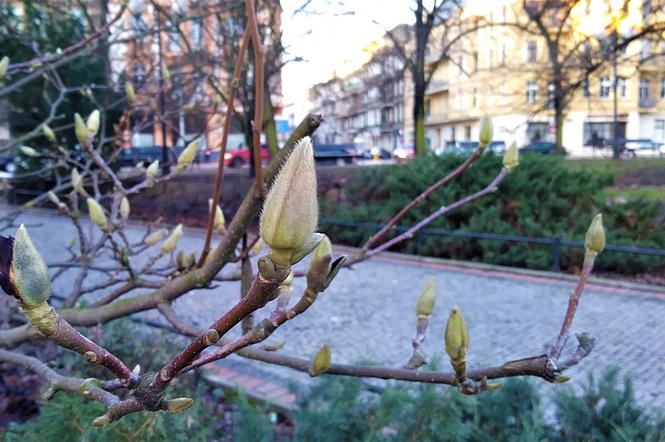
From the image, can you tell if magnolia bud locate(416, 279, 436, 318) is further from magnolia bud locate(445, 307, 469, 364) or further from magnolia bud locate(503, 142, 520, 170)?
magnolia bud locate(503, 142, 520, 170)

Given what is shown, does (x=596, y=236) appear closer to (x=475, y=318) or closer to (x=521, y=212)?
(x=475, y=318)

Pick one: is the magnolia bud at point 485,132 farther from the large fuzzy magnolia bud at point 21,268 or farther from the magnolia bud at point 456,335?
the large fuzzy magnolia bud at point 21,268

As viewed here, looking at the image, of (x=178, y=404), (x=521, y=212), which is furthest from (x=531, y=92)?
(x=178, y=404)

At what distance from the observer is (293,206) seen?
0.70m

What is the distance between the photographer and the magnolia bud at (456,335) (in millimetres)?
1458

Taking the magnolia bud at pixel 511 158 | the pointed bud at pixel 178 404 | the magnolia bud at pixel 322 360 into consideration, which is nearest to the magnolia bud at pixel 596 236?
the magnolia bud at pixel 511 158

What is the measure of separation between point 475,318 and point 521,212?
4161mm

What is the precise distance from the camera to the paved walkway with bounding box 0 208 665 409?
5.33 meters

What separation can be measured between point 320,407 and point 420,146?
17056 mm

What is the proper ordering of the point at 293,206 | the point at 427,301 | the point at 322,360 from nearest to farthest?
the point at 293,206 → the point at 322,360 → the point at 427,301

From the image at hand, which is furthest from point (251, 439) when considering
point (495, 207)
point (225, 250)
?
point (495, 207)

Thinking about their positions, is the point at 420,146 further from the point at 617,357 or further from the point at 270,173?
the point at 270,173

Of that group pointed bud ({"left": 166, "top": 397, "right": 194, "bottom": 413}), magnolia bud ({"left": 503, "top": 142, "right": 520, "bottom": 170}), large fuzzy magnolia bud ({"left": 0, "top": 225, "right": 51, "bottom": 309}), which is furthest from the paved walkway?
large fuzzy magnolia bud ({"left": 0, "top": 225, "right": 51, "bottom": 309})

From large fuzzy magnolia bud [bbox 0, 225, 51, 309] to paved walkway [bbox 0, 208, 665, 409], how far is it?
12.4ft
